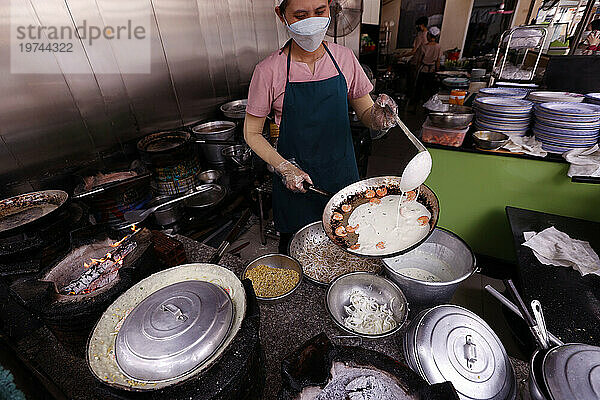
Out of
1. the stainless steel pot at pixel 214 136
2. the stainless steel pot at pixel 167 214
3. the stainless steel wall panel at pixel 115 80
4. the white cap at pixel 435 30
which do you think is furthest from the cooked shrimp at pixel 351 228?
the white cap at pixel 435 30

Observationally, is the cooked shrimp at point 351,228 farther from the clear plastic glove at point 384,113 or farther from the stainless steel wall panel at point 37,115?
the stainless steel wall panel at point 37,115

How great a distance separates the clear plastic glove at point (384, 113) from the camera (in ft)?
6.45

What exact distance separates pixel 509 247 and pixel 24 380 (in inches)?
165

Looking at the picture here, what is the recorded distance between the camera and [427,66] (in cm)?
964

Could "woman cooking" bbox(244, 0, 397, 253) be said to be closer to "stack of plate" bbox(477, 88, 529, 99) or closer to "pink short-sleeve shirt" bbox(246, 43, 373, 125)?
"pink short-sleeve shirt" bbox(246, 43, 373, 125)

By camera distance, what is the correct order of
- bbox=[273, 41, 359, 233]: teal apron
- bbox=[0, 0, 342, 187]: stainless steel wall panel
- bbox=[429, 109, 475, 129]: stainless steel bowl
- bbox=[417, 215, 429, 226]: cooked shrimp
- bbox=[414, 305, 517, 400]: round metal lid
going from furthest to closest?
bbox=[429, 109, 475, 129]: stainless steel bowl < bbox=[0, 0, 342, 187]: stainless steel wall panel < bbox=[273, 41, 359, 233]: teal apron < bbox=[417, 215, 429, 226]: cooked shrimp < bbox=[414, 305, 517, 400]: round metal lid

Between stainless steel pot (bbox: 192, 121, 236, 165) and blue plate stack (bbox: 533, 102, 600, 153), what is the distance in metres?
3.60

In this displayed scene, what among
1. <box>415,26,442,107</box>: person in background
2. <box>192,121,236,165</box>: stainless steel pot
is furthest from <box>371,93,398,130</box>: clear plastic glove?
<box>415,26,442,107</box>: person in background

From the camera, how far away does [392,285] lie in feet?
4.82

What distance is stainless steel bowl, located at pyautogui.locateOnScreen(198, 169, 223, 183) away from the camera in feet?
12.3

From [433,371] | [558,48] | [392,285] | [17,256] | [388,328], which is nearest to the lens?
[433,371]

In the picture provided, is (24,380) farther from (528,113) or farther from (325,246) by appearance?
(528,113)

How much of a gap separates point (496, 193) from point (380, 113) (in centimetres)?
196

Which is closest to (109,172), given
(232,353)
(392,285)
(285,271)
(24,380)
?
(24,380)
